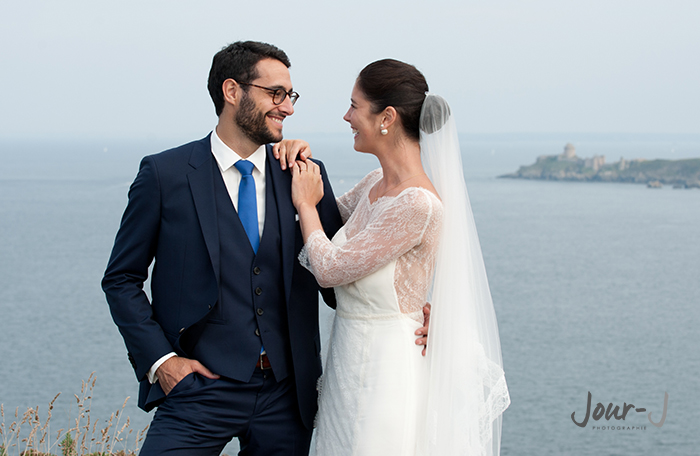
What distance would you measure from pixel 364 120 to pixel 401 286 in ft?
2.59

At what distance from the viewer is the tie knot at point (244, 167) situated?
9.71 ft

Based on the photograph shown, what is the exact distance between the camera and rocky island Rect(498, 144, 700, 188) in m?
114

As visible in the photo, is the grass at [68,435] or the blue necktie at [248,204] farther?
the grass at [68,435]

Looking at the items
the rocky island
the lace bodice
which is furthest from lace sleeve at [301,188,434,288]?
the rocky island

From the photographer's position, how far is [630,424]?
166 ft

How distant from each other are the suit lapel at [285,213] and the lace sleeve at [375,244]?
75 millimetres

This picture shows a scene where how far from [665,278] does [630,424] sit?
82.4ft

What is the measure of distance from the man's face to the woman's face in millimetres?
316

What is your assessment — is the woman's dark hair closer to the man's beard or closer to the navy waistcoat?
the man's beard

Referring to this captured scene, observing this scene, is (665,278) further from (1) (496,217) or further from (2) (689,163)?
(2) (689,163)

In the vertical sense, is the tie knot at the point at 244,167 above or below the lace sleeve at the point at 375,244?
above

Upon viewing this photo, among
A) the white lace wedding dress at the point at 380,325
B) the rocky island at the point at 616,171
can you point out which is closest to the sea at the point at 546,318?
the rocky island at the point at 616,171

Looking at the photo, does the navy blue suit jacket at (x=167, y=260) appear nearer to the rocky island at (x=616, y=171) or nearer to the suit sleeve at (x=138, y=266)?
the suit sleeve at (x=138, y=266)

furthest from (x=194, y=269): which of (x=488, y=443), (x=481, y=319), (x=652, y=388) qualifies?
(x=652, y=388)
